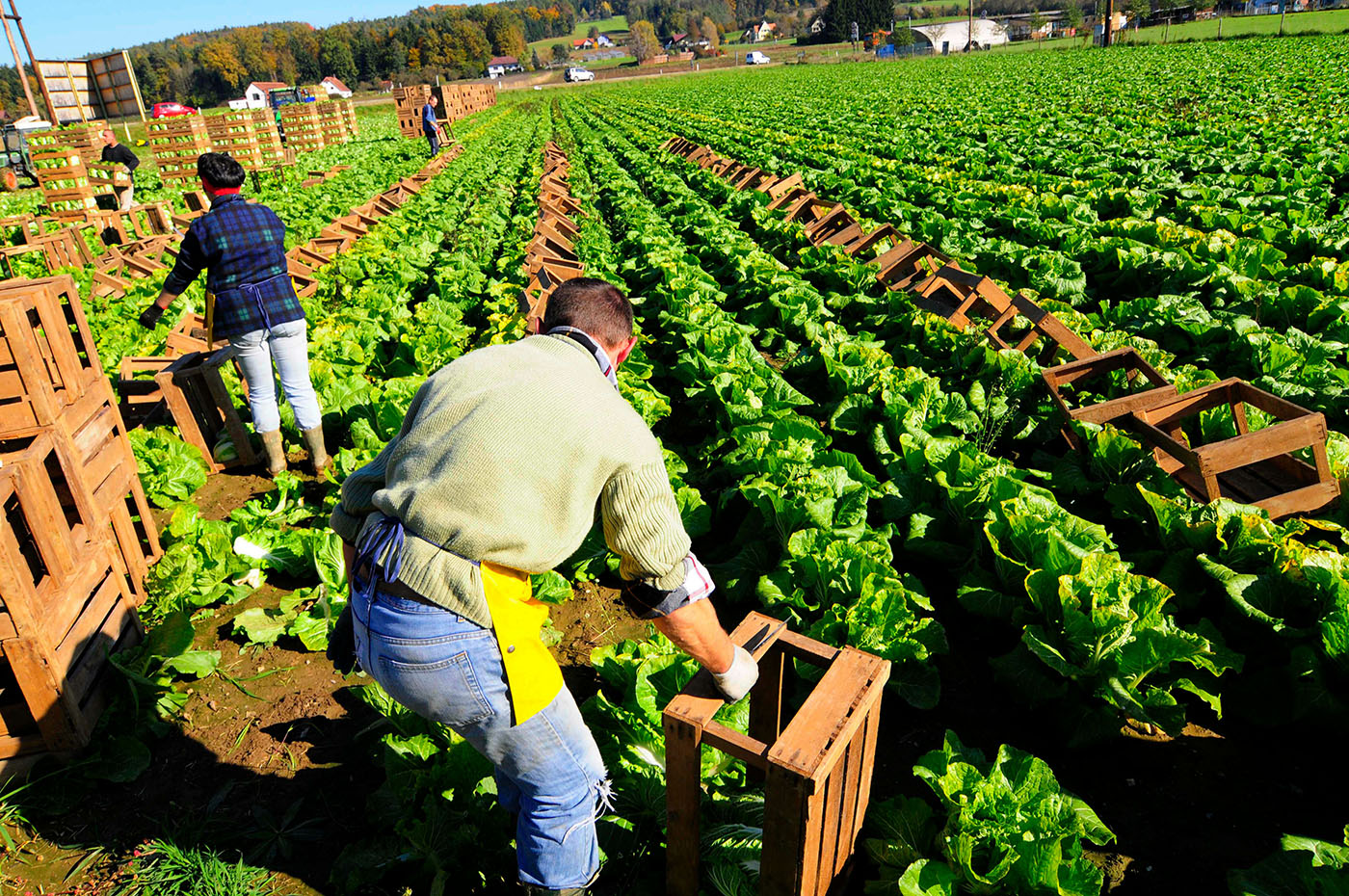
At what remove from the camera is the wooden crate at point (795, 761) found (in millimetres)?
1970

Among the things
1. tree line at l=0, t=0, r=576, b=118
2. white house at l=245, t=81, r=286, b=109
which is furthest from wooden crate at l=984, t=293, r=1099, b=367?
tree line at l=0, t=0, r=576, b=118

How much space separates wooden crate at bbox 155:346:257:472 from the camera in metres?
5.59

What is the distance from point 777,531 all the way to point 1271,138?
53.1 ft

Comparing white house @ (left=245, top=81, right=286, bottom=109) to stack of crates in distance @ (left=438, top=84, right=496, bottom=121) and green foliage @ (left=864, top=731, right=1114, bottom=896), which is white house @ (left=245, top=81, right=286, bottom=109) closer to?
stack of crates in distance @ (left=438, top=84, right=496, bottom=121)

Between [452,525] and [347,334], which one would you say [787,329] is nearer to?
[347,334]

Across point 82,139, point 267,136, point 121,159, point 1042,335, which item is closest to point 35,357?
point 1042,335

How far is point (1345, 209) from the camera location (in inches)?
368

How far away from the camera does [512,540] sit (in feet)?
6.21

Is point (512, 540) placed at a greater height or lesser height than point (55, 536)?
greater

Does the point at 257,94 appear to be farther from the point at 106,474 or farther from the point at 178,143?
the point at 106,474

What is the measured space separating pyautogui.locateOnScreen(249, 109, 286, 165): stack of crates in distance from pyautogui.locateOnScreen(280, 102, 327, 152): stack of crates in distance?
5067 millimetres

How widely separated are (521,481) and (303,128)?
33729mm

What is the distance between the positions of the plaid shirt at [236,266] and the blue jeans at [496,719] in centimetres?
363

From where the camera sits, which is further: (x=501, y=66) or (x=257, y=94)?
(x=501, y=66)
